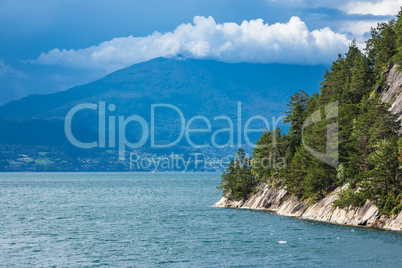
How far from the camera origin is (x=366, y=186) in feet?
259

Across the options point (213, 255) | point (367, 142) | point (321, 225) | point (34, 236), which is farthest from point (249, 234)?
point (34, 236)

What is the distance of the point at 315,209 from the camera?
98375mm

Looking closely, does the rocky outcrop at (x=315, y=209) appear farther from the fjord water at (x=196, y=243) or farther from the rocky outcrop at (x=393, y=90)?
the rocky outcrop at (x=393, y=90)

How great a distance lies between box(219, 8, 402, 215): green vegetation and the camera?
78.6 metres

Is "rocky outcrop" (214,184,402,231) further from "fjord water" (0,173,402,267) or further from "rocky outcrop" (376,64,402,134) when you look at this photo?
"rocky outcrop" (376,64,402,134)

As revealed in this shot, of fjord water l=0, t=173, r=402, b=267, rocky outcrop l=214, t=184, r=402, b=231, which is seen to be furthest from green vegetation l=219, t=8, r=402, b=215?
fjord water l=0, t=173, r=402, b=267

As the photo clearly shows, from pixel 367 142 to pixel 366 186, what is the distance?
12773 millimetres

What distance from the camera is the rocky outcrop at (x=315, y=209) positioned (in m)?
78.8

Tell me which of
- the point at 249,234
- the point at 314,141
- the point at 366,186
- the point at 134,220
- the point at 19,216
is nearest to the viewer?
the point at 366,186

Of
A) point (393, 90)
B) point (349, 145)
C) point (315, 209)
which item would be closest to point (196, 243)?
point (315, 209)

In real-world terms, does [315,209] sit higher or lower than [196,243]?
higher

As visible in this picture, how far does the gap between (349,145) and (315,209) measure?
14.0 metres

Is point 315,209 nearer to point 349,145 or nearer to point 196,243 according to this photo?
point 349,145

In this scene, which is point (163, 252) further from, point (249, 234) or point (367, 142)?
point (367, 142)
